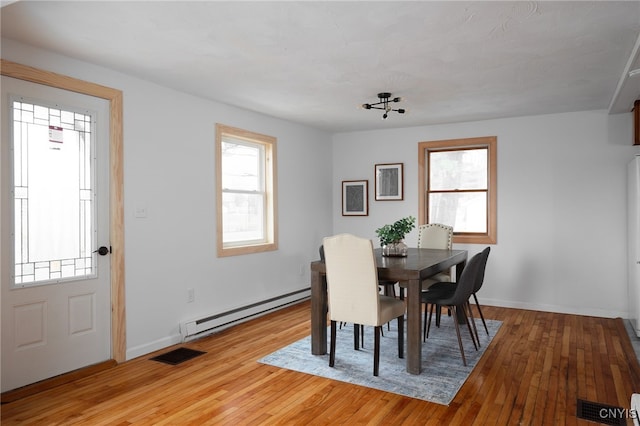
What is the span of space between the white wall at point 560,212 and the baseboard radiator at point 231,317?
2387 mm

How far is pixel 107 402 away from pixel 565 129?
17.5 ft

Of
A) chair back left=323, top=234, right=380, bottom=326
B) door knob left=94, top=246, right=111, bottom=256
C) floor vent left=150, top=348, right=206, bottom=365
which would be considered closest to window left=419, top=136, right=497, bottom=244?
chair back left=323, top=234, right=380, bottom=326

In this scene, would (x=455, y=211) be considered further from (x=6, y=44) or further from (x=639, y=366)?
(x=6, y=44)

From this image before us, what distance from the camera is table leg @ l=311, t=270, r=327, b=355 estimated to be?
3.78m

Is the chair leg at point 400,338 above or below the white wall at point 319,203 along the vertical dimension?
below

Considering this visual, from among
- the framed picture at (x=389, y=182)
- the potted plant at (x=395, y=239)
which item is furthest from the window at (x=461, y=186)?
the potted plant at (x=395, y=239)

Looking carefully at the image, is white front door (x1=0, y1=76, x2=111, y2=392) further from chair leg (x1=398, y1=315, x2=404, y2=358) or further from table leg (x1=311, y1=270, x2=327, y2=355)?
chair leg (x1=398, y1=315, x2=404, y2=358)

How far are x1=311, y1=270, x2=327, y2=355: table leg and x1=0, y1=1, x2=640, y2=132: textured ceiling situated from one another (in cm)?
175

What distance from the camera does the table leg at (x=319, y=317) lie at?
12.4 ft

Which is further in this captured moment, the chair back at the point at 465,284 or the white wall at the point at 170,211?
the white wall at the point at 170,211

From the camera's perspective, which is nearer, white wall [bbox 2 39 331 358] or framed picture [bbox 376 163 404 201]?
white wall [bbox 2 39 331 358]

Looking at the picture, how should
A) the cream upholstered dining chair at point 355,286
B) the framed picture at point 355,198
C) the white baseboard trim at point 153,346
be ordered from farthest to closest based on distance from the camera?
the framed picture at point 355,198, the white baseboard trim at point 153,346, the cream upholstered dining chair at point 355,286

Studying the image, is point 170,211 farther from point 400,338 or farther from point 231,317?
point 400,338

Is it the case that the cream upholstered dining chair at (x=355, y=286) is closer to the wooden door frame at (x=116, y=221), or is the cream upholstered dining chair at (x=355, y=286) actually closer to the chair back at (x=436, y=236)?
the wooden door frame at (x=116, y=221)
